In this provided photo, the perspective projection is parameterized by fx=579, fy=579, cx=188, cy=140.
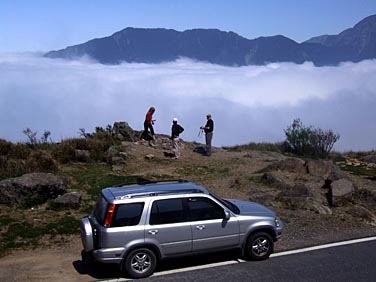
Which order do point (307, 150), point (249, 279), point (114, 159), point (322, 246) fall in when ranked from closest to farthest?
point (249, 279)
point (322, 246)
point (114, 159)
point (307, 150)

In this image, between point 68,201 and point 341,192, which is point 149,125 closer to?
point 68,201

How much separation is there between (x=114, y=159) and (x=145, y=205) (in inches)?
462

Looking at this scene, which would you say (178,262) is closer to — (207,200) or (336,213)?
(207,200)

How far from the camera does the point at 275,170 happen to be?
65.6 ft

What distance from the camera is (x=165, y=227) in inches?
396

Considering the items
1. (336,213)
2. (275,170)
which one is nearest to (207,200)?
(336,213)

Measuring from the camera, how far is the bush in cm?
3145

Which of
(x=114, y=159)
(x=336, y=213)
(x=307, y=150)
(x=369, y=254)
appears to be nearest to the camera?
(x=369, y=254)

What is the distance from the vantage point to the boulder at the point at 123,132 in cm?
2644

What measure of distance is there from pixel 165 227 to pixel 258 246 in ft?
6.06

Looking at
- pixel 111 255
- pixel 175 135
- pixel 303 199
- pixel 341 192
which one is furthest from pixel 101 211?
pixel 175 135

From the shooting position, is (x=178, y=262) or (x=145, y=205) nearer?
(x=145, y=205)

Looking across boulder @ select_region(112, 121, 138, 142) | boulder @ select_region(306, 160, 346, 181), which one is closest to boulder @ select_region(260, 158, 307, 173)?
boulder @ select_region(306, 160, 346, 181)

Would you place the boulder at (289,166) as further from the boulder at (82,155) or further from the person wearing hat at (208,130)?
the boulder at (82,155)
